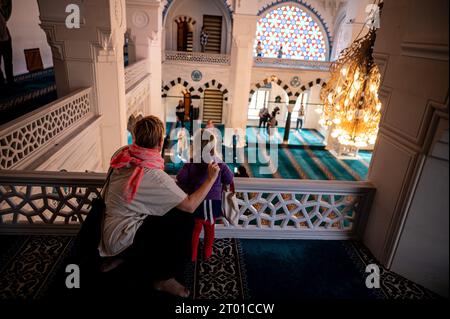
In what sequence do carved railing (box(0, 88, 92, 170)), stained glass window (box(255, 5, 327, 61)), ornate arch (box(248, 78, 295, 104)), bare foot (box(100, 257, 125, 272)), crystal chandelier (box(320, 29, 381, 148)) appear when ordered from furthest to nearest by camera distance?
stained glass window (box(255, 5, 327, 61))
ornate arch (box(248, 78, 295, 104))
crystal chandelier (box(320, 29, 381, 148))
carved railing (box(0, 88, 92, 170))
bare foot (box(100, 257, 125, 272))

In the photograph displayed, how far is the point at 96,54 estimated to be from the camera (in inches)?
181

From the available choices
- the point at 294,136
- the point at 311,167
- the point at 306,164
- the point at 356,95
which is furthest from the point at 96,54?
the point at 294,136

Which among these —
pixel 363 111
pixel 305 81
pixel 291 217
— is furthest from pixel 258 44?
pixel 291 217

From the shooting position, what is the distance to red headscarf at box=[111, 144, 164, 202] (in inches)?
60.9

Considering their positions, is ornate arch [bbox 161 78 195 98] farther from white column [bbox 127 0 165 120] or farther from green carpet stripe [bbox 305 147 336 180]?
green carpet stripe [bbox 305 147 336 180]

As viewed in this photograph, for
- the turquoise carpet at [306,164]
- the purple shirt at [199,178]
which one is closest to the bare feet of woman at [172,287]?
the purple shirt at [199,178]

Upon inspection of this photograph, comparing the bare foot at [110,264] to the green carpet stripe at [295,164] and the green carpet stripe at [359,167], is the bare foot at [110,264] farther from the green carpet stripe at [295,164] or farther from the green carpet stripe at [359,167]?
the green carpet stripe at [359,167]

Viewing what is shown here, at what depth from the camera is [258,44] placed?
14258 mm

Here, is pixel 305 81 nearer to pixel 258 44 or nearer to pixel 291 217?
pixel 258 44

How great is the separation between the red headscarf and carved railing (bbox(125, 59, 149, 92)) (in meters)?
5.58

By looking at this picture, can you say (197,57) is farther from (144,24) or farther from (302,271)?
(302,271)

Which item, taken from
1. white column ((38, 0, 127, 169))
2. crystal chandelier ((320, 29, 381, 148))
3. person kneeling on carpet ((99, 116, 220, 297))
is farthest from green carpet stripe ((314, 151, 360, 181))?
person kneeling on carpet ((99, 116, 220, 297))

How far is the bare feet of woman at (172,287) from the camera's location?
6.01ft
